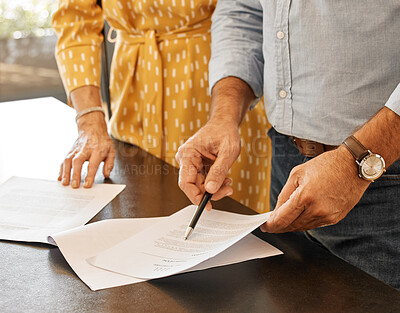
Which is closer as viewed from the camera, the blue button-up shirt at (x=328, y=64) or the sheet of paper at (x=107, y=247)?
the sheet of paper at (x=107, y=247)

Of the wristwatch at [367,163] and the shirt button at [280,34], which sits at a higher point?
the shirt button at [280,34]

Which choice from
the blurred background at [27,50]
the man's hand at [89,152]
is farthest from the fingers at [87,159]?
the blurred background at [27,50]

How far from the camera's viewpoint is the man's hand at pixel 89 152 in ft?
4.44

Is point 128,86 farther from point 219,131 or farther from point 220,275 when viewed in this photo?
point 220,275

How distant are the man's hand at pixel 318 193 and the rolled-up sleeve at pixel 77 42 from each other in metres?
0.90

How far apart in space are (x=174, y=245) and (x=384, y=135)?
438mm

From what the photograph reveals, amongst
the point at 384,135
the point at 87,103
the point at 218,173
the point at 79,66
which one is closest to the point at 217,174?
the point at 218,173

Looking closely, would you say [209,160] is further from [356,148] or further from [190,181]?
[356,148]

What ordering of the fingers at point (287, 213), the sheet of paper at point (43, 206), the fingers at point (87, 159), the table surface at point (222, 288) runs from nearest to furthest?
the table surface at point (222, 288) → the fingers at point (287, 213) → the sheet of paper at point (43, 206) → the fingers at point (87, 159)

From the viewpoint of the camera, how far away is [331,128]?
3.82 feet

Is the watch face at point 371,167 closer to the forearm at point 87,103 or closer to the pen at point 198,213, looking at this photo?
the pen at point 198,213

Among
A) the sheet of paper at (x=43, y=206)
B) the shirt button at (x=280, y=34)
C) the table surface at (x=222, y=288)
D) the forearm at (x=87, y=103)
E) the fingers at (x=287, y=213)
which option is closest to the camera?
the table surface at (x=222, y=288)

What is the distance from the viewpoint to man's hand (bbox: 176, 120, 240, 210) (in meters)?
1.12

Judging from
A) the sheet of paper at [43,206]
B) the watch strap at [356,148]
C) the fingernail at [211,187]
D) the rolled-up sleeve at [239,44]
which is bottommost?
the sheet of paper at [43,206]
